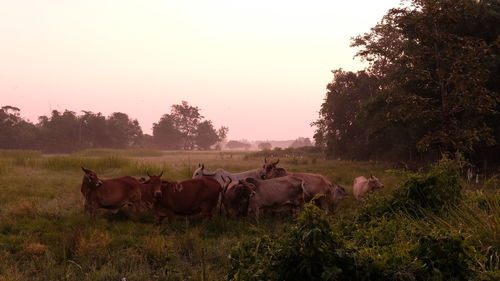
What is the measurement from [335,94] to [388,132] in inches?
310

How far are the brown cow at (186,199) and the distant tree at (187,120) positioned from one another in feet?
322

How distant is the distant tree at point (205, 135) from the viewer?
10669 cm

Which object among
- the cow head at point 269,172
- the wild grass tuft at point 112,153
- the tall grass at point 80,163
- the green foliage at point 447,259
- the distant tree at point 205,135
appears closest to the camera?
the green foliage at point 447,259

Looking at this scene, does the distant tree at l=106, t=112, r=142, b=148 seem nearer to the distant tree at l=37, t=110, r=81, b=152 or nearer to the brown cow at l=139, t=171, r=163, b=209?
the distant tree at l=37, t=110, r=81, b=152

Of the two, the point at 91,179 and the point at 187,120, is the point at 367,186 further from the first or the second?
the point at 187,120

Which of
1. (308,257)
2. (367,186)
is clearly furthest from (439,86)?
(308,257)

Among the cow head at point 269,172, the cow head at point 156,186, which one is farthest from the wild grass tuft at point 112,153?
the cow head at point 156,186

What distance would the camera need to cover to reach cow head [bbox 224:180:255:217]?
9.39 metres

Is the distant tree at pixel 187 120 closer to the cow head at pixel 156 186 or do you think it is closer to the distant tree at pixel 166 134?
the distant tree at pixel 166 134

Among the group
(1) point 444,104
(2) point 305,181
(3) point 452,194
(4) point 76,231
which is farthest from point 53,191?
(1) point 444,104

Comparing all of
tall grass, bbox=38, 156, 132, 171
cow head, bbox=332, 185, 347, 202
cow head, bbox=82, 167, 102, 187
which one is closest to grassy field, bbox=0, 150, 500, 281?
cow head, bbox=332, 185, 347, 202

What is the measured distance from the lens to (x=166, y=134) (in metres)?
103

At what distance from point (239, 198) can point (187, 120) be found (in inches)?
3968

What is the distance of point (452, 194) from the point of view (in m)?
6.84
